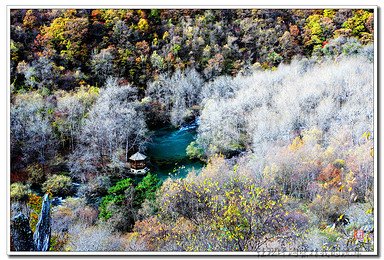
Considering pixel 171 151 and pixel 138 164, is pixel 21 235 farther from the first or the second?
pixel 171 151

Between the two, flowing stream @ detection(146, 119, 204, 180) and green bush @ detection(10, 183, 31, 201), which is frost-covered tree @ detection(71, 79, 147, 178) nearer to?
flowing stream @ detection(146, 119, 204, 180)

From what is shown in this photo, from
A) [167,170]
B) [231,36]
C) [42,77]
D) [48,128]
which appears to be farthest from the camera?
[231,36]

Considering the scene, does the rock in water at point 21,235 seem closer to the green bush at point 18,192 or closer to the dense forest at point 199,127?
the dense forest at point 199,127

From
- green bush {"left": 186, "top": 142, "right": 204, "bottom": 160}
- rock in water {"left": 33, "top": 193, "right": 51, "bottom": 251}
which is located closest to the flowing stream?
green bush {"left": 186, "top": 142, "right": 204, "bottom": 160}

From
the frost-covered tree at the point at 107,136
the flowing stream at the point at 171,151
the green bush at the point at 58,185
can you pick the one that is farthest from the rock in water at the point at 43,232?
the flowing stream at the point at 171,151

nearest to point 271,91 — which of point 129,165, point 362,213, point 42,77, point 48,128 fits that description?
point 129,165

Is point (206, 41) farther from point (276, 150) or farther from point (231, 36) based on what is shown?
point (276, 150)
